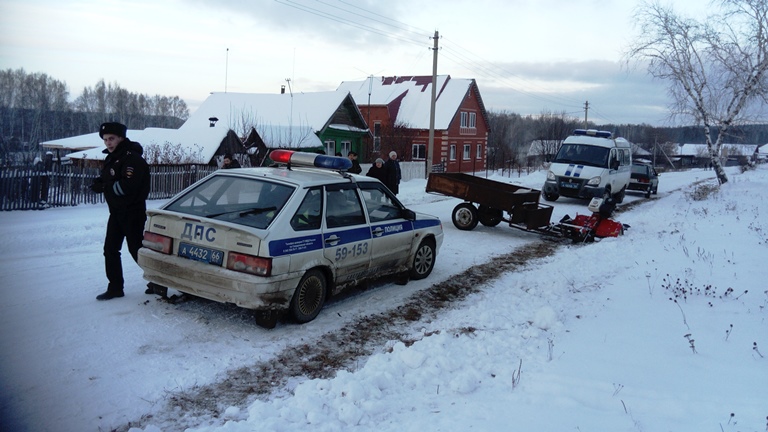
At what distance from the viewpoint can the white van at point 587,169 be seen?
1870 centimetres

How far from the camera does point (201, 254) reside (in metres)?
5.44

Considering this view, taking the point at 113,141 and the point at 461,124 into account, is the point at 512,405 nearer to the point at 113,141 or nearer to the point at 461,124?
the point at 113,141

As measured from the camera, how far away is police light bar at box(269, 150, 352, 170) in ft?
22.1

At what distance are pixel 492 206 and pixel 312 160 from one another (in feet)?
21.4

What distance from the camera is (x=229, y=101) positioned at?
3256cm

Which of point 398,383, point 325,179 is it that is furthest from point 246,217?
point 398,383

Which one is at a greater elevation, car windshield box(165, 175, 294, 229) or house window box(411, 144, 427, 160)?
house window box(411, 144, 427, 160)

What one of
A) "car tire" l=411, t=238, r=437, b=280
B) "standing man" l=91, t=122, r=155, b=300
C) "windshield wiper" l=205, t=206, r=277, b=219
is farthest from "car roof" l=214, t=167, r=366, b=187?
"car tire" l=411, t=238, r=437, b=280

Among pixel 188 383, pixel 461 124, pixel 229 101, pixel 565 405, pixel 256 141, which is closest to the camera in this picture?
pixel 565 405

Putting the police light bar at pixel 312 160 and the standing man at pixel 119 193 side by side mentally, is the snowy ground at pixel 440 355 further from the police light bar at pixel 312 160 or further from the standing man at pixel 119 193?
the police light bar at pixel 312 160

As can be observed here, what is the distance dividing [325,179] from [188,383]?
110 inches

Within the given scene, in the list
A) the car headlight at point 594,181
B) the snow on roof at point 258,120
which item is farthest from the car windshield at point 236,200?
the snow on roof at point 258,120

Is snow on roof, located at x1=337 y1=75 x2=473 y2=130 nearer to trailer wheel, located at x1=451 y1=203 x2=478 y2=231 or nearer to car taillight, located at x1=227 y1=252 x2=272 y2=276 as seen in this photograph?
trailer wheel, located at x1=451 y1=203 x2=478 y2=231

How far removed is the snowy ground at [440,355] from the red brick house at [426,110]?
35.1 m
